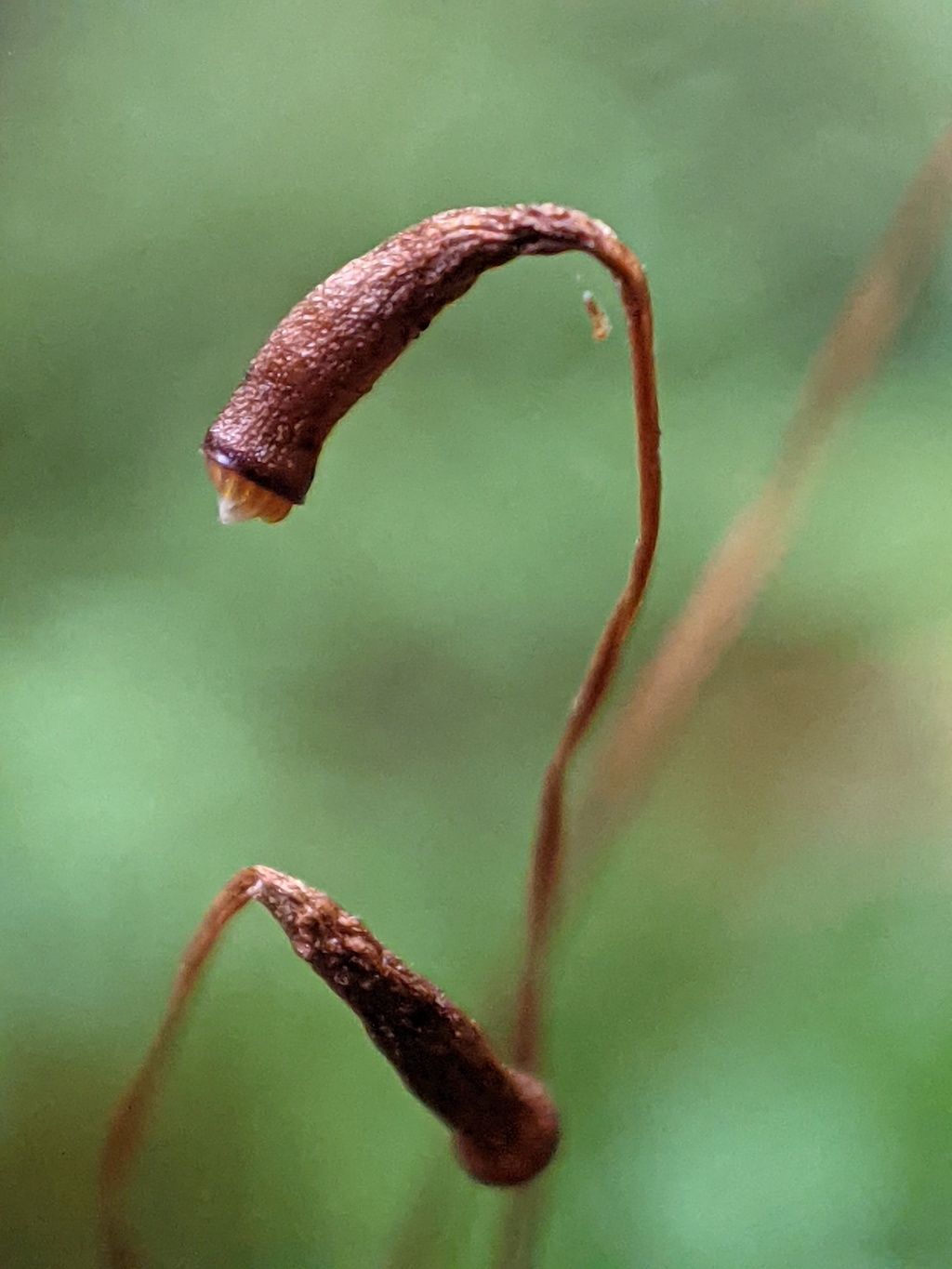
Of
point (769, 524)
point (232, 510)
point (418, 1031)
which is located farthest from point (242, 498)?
point (769, 524)

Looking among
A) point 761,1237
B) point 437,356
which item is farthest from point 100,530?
point 761,1237

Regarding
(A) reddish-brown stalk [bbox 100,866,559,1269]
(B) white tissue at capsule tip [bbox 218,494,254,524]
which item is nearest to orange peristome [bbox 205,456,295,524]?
(B) white tissue at capsule tip [bbox 218,494,254,524]

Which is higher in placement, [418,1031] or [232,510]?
[232,510]

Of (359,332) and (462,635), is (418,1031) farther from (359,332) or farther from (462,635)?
(462,635)

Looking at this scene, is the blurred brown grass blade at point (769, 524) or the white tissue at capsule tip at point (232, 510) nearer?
the white tissue at capsule tip at point (232, 510)

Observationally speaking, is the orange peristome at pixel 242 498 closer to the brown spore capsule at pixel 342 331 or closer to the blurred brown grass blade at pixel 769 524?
the brown spore capsule at pixel 342 331

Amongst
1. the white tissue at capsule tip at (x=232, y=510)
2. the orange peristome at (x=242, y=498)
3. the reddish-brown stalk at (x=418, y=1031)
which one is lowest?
the reddish-brown stalk at (x=418, y=1031)

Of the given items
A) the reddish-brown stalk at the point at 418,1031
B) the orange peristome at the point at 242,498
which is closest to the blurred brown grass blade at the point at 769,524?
the reddish-brown stalk at the point at 418,1031
